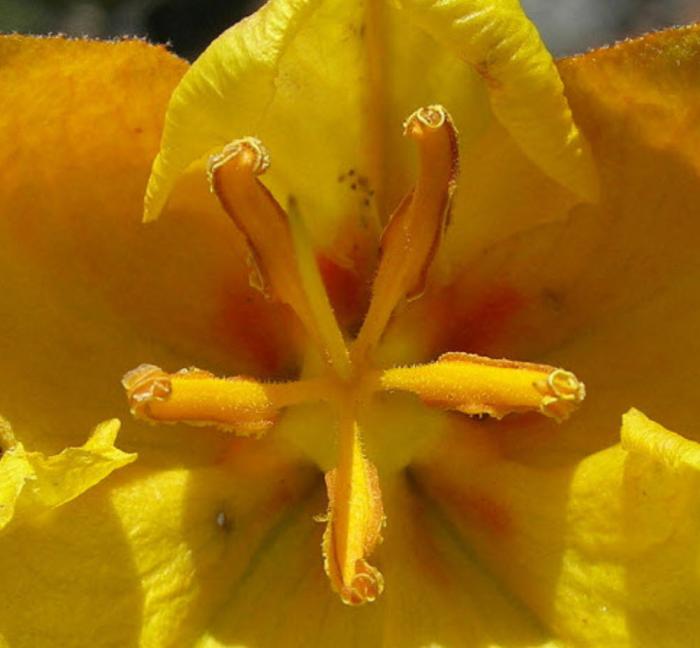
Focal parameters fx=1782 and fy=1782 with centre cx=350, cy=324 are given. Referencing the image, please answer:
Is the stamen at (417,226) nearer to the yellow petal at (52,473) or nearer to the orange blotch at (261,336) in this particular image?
the orange blotch at (261,336)

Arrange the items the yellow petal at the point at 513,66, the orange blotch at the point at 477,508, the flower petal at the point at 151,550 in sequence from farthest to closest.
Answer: the orange blotch at the point at 477,508 → the flower petal at the point at 151,550 → the yellow petal at the point at 513,66

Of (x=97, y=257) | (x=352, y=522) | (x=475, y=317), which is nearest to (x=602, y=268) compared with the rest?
(x=475, y=317)

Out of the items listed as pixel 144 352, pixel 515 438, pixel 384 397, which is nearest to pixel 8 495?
pixel 144 352

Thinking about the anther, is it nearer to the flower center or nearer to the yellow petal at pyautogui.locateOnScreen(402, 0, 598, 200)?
the flower center

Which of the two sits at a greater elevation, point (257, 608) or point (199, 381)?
point (199, 381)

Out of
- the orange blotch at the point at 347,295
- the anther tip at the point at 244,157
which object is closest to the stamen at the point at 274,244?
the anther tip at the point at 244,157

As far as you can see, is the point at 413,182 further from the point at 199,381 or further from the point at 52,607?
the point at 52,607

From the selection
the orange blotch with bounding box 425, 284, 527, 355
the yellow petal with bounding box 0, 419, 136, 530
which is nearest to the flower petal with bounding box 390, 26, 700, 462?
the orange blotch with bounding box 425, 284, 527, 355

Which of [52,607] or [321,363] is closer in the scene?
[52,607]
